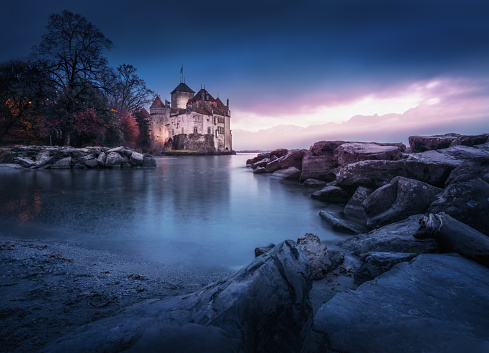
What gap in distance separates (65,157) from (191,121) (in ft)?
147

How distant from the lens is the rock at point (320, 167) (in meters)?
12.2

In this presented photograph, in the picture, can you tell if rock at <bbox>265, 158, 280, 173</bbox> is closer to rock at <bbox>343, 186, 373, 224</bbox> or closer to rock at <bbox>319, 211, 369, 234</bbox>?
rock at <bbox>343, 186, 373, 224</bbox>

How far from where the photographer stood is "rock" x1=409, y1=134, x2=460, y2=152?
10531 millimetres

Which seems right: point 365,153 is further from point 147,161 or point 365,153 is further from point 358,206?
point 147,161

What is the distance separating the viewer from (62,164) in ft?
63.2

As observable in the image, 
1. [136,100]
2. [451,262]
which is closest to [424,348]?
[451,262]

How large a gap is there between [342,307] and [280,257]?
2.27 feet

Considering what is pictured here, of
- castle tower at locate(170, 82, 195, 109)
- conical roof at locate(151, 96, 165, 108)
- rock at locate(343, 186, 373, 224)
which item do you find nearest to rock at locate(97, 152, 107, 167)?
rock at locate(343, 186, 373, 224)

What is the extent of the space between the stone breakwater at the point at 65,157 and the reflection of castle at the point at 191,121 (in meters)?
40.1

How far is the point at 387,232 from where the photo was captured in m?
3.85

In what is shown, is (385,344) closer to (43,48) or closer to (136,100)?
(43,48)

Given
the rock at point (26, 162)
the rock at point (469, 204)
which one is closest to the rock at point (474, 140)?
the rock at point (469, 204)

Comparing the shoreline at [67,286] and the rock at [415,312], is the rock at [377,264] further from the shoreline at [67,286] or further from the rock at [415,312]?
the shoreline at [67,286]

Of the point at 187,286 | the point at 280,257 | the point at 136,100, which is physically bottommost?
the point at 187,286
